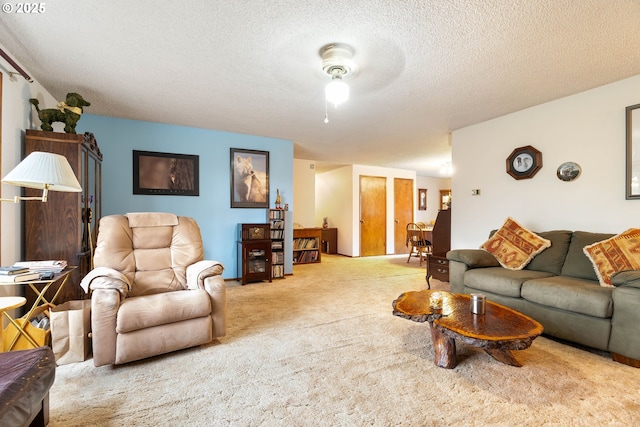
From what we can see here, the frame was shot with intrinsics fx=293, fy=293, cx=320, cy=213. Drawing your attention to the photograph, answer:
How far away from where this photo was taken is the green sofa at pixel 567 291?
2.05 meters

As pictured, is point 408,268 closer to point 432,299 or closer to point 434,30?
point 432,299

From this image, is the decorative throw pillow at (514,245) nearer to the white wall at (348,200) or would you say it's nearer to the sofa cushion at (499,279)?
the sofa cushion at (499,279)

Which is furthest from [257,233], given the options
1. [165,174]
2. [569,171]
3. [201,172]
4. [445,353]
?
[569,171]

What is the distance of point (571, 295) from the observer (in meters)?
2.27

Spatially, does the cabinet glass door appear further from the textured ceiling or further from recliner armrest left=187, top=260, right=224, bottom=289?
the textured ceiling

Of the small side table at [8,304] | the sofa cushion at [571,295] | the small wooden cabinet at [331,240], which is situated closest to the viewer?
the small side table at [8,304]

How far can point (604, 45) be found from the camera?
2.21 metres

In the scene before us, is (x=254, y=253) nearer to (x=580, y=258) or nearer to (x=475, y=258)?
(x=475, y=258)

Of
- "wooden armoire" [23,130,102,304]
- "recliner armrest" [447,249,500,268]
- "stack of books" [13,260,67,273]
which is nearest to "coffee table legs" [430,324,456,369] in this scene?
"recliner armrest" [447,249,500,268]

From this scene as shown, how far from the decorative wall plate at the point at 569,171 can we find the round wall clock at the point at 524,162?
0.22m

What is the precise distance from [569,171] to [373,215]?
4795 mm

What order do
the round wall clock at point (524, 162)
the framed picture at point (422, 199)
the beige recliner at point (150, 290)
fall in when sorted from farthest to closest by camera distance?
the framed picture at point (422, 199) → the round wall clock at point (524, 162) → the beige recliner at point (150, 290)

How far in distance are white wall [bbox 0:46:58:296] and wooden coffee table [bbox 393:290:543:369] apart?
308 centimetres

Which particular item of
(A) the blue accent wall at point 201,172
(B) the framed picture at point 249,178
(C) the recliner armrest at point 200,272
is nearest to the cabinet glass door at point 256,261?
(A) the blue accent wall at point 201,172
